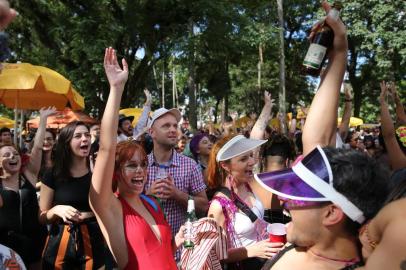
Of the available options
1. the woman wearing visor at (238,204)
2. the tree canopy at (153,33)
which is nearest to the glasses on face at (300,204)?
the woman wearing visor at (238,204)

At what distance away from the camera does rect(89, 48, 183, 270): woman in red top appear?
8.27ft

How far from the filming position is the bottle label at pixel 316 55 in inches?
99.5

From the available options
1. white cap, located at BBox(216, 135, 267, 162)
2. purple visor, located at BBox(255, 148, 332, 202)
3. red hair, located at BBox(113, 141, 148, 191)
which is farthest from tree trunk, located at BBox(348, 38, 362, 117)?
purple visor, located at BBox(255, 148, 332, 202)

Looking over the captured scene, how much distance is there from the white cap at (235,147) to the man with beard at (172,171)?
1.52 feet

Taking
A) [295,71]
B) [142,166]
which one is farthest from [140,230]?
[295,71]

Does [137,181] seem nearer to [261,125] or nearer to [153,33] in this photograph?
[261,125]

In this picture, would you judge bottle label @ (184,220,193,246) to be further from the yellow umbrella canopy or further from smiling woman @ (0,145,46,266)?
the yellow umbrella canopy

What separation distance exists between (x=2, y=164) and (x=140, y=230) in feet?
6.55

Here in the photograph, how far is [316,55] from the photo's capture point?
2533 millimetres

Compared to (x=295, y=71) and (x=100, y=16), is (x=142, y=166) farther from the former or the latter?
(x=295, y=71)

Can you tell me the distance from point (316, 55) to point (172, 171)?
194 cm

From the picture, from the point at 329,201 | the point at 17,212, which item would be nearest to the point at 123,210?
the point at 329,201

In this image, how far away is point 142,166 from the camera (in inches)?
116

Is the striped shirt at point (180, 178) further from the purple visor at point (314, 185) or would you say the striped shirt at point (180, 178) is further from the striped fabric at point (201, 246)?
the purple visor at point (314, 185)
